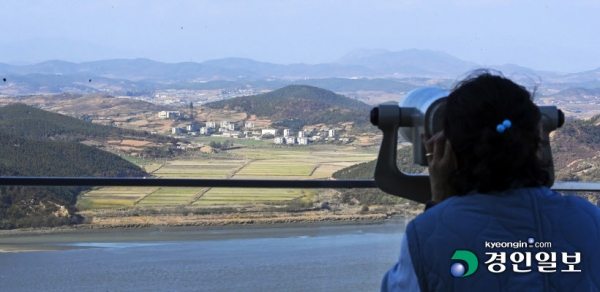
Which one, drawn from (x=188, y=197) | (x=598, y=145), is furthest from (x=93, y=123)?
(x=598, y=145)

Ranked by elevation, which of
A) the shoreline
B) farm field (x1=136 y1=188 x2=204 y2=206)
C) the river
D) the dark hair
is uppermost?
the dark hair

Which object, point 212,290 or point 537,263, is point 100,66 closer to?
point 212,290

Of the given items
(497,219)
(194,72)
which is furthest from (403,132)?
(194,72)

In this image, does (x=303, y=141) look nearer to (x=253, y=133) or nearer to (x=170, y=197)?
(x=253, y=133)

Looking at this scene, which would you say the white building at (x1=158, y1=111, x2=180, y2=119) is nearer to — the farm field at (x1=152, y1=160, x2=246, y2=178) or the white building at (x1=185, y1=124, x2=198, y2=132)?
the white building at (x1=185, y1=124, x2=198, y2=132)

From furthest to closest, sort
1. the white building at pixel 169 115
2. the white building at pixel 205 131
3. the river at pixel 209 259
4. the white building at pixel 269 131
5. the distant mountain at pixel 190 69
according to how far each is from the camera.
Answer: the distant mountain at pixel 190 69 < the white building at pixel 169 115 < the white building at pixel 205 131 < the white building at pixel 269 131 < the river at pixel 209 259

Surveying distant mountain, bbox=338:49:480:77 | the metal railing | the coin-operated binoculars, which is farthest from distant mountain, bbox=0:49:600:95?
the coin-operated binoculars

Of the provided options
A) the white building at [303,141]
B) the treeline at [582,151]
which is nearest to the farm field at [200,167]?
the white building at [303,141]

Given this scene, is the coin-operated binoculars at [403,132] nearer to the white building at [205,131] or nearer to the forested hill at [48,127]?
the white building at [205,131]
